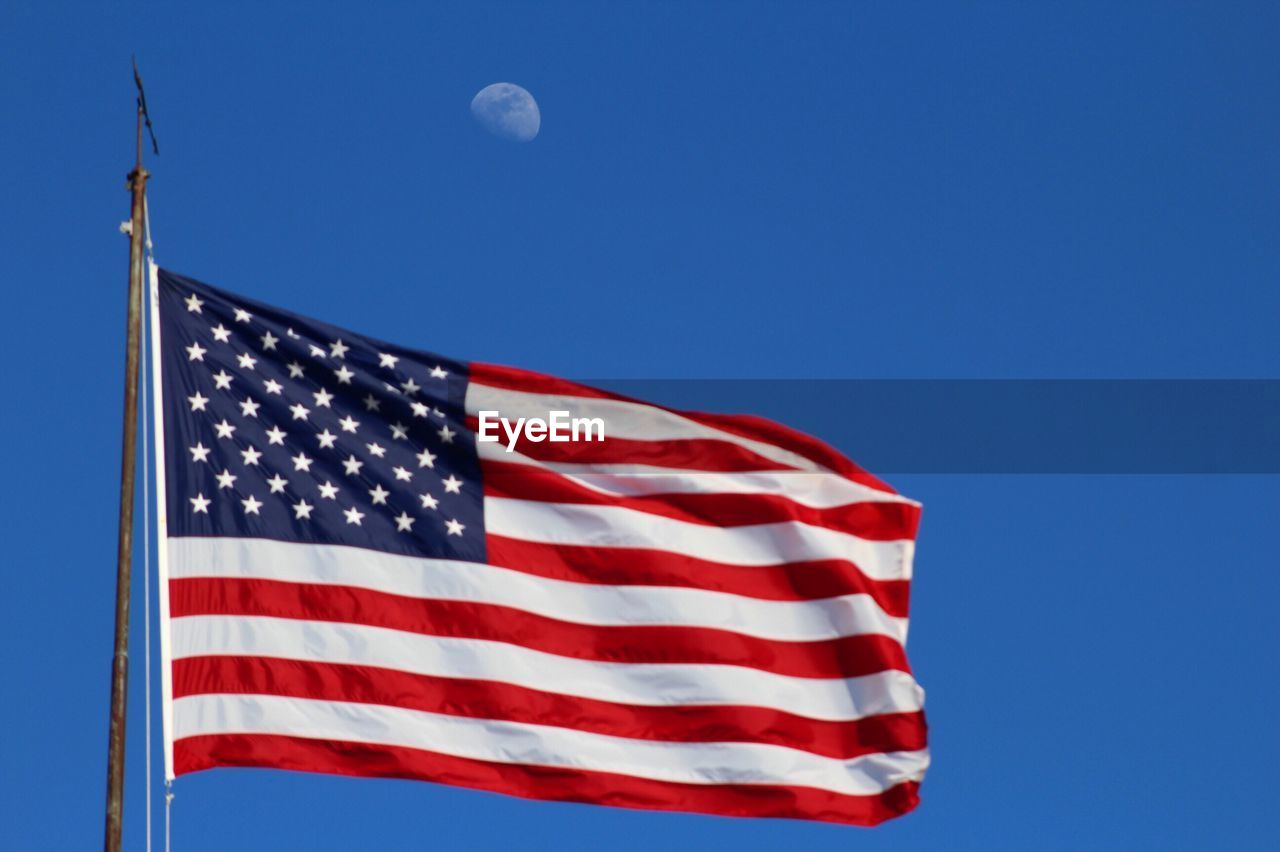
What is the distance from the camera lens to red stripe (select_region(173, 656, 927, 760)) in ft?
48.3

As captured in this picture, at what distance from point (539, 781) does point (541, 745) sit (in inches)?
10.3

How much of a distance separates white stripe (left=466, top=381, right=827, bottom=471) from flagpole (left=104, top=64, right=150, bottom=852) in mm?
3174

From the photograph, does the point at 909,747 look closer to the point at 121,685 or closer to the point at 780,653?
the point at 780,653

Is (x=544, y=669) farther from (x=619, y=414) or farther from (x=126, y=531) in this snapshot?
(x=126, y=531)

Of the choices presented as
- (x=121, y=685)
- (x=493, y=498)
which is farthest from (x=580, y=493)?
(x=121, y=685)

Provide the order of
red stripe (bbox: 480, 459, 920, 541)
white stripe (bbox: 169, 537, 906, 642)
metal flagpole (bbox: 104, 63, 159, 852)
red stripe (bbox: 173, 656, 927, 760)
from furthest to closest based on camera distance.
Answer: red stripe (bbox: 480, 459, 920, 541) < white stripe (bbox: 169, 537, 906, 642) < red stripe (bbox: 173, 656, 927, 760) < metal flagpole (bbox: 104, 63, 159, 852)

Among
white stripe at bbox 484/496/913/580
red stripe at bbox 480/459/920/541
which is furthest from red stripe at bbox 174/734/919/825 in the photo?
red stripe at bbox 480/459/920/541

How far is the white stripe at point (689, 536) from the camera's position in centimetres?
1616

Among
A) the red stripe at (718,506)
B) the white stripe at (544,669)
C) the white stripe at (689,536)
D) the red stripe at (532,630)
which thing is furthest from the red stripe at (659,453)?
the white stripe at (544,669)

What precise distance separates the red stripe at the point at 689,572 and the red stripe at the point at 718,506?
14.0 inches

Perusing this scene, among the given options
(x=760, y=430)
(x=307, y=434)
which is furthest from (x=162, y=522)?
(x=760, y=430)

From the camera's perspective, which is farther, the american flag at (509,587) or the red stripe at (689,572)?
the red stripe at (689,572)

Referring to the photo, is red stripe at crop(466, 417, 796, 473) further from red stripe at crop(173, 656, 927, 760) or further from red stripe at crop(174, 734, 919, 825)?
red stripe at crop(174, 734, 919, 825)

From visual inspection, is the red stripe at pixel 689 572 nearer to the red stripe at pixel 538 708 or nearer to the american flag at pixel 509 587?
the american flag at pixel 509 587
